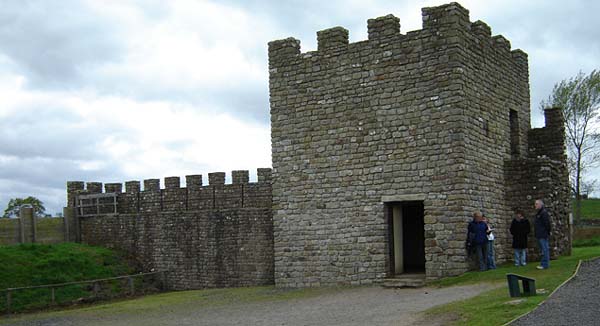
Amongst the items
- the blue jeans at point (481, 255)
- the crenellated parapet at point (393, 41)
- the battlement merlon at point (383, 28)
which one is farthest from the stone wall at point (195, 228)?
the blue jeans at point (481, 255)

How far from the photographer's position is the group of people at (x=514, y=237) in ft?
53.2

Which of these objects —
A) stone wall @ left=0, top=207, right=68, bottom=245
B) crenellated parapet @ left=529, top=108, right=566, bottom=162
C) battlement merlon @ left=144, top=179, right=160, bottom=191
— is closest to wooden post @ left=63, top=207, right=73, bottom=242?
stone wall @ left=0, top=207, right=68, bottom=245

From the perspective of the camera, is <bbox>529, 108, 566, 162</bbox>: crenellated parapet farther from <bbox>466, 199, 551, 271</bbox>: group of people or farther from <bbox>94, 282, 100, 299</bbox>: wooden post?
<bbox>94, 282, 100, 299</bbox>: wooden post

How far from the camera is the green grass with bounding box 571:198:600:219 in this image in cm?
4019

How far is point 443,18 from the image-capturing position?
17.4 metres

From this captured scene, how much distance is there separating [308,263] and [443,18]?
719 cm

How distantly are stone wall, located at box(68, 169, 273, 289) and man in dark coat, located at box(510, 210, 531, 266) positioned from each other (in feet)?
24.7

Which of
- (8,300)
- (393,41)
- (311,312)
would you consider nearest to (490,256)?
(311,312)

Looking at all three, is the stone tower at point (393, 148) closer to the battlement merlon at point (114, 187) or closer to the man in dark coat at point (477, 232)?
the man in dark coat at point (477, 232)

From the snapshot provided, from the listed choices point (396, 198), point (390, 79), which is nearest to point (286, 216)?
point (396, 198)

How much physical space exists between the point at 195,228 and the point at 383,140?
28.9 feet

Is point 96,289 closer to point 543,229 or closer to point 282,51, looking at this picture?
point 282,51

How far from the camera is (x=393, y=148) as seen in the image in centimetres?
1814

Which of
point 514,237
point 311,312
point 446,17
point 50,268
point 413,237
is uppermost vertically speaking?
point 446,17
